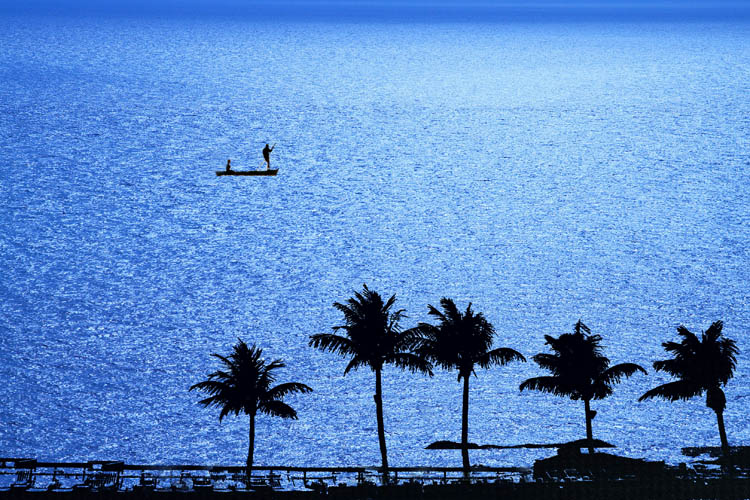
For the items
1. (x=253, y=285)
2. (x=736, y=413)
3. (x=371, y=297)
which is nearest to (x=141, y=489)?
(x=371, y=297)

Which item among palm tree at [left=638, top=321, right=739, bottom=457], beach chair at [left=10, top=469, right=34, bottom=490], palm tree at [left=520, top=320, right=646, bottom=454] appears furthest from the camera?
palm tree at [left=520, top=320, right=646, bottom=454]

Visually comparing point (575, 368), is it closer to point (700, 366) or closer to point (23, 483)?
point (700, 366)

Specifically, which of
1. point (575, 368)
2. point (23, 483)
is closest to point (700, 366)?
point (575, 368)

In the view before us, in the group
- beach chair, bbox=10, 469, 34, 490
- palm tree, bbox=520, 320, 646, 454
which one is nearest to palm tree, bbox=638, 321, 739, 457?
palm tree, bbox=520, 320, 646, 454

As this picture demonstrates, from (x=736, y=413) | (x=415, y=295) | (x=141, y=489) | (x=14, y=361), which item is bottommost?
(x=141, y=489)

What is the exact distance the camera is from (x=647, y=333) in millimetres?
→ 158625

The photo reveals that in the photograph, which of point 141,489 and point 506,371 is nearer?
point 141,489

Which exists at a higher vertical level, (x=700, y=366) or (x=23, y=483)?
(x=700, y=366)

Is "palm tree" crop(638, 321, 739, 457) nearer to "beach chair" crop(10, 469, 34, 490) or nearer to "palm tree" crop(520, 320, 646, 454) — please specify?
"palm tree" crop(520, 320, 646, 454)

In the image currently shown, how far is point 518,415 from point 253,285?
76.1 meters

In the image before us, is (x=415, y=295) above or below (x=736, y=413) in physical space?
above

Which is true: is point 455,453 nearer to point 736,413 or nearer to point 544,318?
point 736,413

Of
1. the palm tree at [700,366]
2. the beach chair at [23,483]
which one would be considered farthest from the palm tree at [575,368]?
the beach chair at [23,483]

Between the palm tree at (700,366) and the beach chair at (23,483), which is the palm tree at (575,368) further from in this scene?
the beach chair at (23,483)
